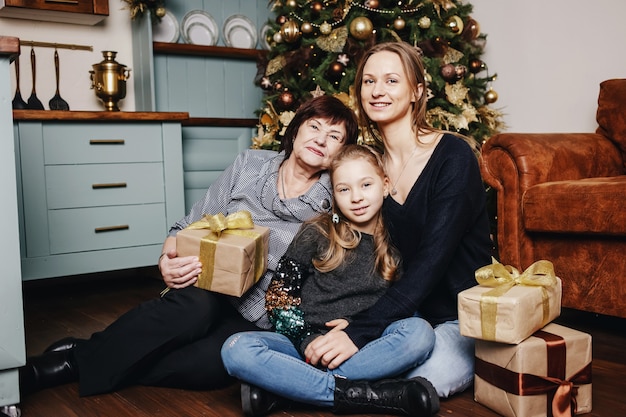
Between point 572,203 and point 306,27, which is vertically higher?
point 306,27

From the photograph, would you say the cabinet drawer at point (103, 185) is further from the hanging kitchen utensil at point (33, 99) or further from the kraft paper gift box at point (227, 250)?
the kraft paper gift box at point (227, 250)

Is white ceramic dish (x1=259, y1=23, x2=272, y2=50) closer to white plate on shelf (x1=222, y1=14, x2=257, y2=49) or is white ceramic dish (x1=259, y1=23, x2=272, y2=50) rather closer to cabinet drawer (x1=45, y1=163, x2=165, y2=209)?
white plate on shelf (x1=222, y1=14, x2=257, y2=49)

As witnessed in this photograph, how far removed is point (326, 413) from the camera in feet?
4.62

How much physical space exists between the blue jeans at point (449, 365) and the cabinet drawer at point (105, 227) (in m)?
1.79

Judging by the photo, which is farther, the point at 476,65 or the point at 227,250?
the point at 476,65

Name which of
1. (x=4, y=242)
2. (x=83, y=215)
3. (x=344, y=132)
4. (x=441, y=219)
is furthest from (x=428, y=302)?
(x=83, y=215)

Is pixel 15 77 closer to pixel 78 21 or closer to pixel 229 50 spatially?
pixel 78 21

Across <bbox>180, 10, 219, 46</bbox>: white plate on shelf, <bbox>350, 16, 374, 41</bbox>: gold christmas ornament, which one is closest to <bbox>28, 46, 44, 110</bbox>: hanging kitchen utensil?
<bbox>180, 10, 219, 46</bbox>: white plate on shelf

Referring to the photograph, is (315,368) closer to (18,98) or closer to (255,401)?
(255,401)

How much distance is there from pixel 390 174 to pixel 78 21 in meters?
2.27

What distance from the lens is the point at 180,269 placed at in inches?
60.5

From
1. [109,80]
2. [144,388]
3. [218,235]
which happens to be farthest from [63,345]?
[109,80]

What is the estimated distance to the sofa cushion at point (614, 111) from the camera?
7.97ft

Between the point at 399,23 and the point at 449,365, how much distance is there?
1.87 m
